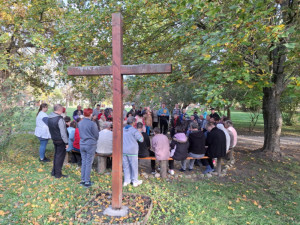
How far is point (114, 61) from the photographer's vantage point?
362 cm

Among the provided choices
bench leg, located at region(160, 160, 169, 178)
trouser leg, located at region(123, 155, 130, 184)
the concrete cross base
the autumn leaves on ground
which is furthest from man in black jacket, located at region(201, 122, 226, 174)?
the concrete cross base

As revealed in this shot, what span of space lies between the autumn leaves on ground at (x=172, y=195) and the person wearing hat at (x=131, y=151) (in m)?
0.35

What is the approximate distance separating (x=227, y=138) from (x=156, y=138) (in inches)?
94.9

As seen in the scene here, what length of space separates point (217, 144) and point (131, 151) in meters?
2.60

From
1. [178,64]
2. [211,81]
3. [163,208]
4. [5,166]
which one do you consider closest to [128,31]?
[178,64]

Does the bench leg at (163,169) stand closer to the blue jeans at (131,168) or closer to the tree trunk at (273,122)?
the blue jeans at (131,168)

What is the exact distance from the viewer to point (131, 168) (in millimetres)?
5336

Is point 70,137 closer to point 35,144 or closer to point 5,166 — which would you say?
point 5,166

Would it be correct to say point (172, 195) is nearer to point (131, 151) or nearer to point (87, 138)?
point (131, 151)

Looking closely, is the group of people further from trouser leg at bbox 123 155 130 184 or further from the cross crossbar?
the cross crossbar

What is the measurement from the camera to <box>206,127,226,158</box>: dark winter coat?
6.25 metres

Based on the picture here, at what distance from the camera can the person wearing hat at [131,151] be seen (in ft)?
17.1

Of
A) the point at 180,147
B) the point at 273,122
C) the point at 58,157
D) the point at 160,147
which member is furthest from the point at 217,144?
the point at 58,157

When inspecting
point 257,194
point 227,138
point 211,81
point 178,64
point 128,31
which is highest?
point 128,31
